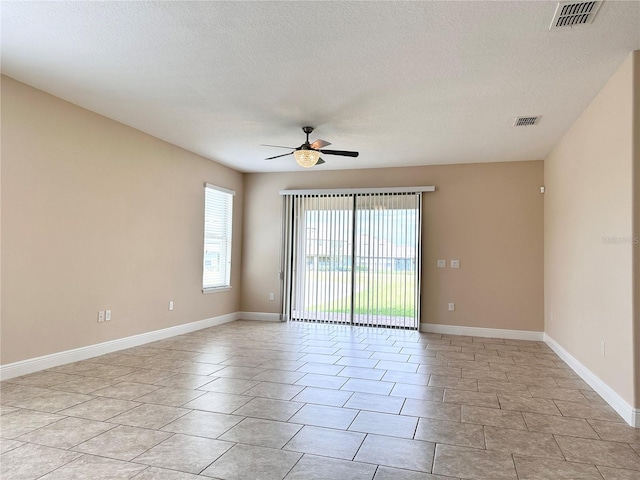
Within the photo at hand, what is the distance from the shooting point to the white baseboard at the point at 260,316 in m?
7.98

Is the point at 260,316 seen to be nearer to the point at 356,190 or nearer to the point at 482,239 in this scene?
the point at 356,190

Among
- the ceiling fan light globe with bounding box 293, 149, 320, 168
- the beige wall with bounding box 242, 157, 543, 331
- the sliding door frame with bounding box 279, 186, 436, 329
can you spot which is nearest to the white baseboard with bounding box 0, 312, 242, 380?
the sliding door frame with bounding box 279, 186, 436, 329

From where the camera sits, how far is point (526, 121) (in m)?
4.89

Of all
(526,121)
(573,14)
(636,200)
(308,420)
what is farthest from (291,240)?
(573,14)

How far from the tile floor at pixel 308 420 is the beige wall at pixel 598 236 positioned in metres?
0.45

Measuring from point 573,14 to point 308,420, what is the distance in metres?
3.27

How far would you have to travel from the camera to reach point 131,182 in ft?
18.0

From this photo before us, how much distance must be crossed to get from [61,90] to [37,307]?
2.16 metres

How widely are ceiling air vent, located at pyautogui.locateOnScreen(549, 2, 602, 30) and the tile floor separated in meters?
2.77

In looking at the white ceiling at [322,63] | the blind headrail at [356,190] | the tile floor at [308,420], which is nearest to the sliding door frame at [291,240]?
the blind headrail at [356,190]

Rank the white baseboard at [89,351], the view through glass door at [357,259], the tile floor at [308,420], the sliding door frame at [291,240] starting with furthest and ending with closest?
the sliding door frame at [291,240] < the view through glass door at [357,259] < the white baseboard at [89,351] < the tile floor at [308,420]

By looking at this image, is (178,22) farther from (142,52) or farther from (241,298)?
(241,298)

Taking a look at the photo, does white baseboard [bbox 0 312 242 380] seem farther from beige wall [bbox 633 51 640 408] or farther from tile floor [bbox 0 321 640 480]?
beige wall [bbox 633 51 640 408]

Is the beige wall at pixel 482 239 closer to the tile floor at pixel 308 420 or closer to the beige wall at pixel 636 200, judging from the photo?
the tile floor at pixel 308 420
